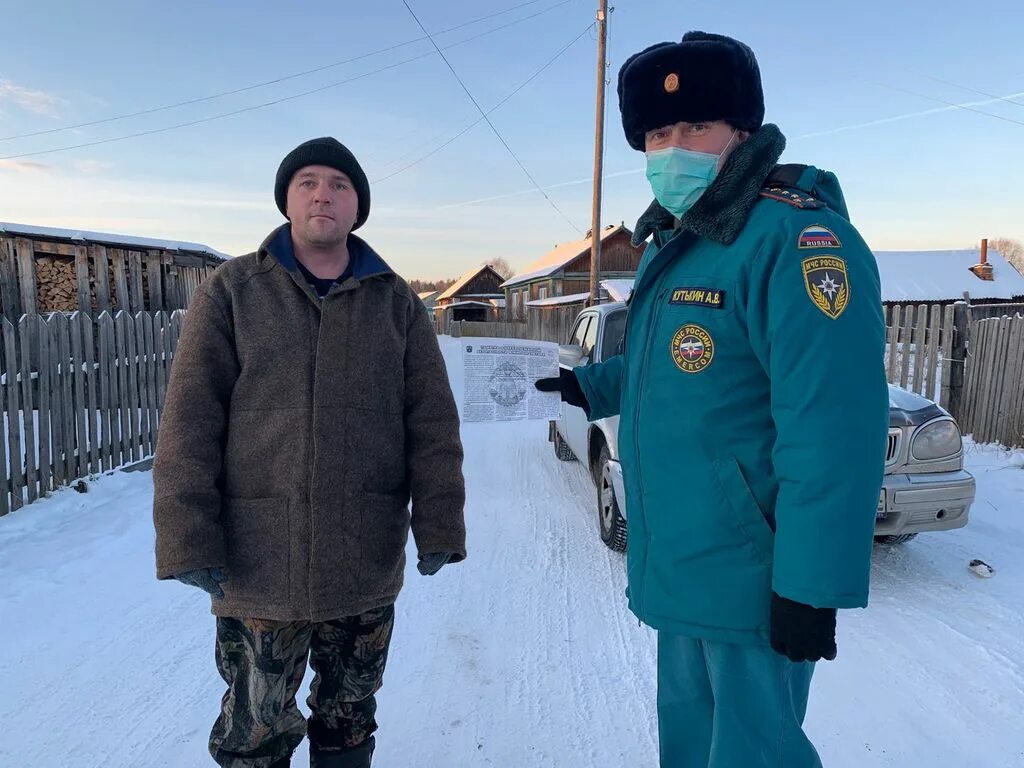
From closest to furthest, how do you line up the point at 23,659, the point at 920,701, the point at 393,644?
the point at 920,701 < the point at 23,659 < the point at 393,644

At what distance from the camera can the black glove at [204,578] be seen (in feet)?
5.64

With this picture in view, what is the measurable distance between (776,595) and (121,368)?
22.4ft

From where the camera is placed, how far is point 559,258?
129ft

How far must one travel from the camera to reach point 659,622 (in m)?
1.71

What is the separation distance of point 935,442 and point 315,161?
3.95 meters

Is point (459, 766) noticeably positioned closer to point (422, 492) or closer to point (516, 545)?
point (422, 492)

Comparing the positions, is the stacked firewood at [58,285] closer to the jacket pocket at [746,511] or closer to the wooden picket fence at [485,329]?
the jacket pocket at [746,511]

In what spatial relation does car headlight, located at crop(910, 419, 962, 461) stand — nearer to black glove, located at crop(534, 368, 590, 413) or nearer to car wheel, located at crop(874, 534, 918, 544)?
car wheel, located at crop(874, 534, 918, 544)

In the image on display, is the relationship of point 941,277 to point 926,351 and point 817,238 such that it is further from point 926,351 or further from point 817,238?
point 817,238

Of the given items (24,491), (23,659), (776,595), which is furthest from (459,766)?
(24,491)

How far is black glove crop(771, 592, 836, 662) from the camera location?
4.52ft

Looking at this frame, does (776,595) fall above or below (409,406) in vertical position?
below

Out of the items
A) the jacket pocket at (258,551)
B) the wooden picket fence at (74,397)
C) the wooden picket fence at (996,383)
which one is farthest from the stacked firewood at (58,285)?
the wooden picket fence at (996,383)

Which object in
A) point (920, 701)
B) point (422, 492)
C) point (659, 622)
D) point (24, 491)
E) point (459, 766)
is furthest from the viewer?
point (24, 491)
